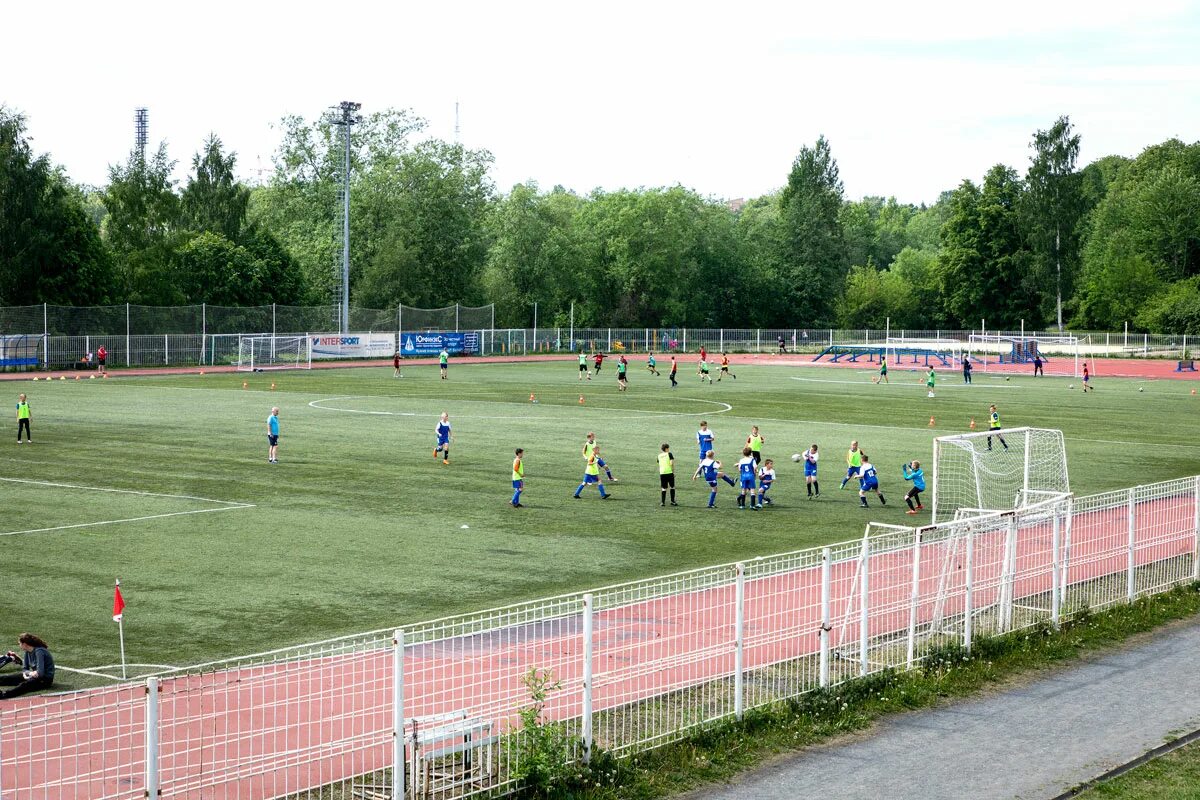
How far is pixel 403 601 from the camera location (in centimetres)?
1897

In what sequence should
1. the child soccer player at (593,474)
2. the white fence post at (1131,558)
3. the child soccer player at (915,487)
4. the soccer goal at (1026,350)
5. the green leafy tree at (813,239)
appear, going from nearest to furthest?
the white fence post at (1131,558), the child soccer player at (915,487), the child soccer player at (593,474), the soccer goal at (1026,350), the green leafy tree at (813,239)

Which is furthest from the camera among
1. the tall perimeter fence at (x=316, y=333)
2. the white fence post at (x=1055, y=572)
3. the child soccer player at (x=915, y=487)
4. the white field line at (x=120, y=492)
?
the tall perimeter fence at (x=316, y=333)

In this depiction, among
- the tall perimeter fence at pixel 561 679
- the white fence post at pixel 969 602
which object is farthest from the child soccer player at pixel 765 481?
the white fence post at pixel 969 602

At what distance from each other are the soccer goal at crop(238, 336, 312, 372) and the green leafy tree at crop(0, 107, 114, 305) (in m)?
10.3

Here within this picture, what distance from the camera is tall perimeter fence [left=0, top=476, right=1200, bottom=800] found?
10.9m

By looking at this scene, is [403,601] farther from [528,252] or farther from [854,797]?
[528,252]

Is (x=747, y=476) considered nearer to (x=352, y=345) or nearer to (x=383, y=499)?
(x=383, y=499)

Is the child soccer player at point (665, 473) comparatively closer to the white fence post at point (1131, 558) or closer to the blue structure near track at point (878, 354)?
the white fence post at point (1131, 558)

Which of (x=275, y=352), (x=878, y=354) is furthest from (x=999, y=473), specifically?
(x=878, y=354)

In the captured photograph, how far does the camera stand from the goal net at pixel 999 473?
2402 cm

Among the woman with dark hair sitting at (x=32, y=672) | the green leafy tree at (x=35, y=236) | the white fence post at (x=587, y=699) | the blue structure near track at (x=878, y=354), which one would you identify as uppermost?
the green leafy tree at (x=35, y=236)

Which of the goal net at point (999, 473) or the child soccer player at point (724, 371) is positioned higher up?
the child soccer player at point (724, 371)

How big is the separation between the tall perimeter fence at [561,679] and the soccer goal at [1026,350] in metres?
75.0

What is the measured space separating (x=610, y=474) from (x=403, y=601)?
39.8 feet
